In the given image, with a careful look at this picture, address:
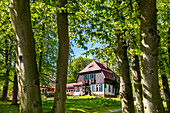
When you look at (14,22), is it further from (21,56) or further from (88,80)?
(88,80)

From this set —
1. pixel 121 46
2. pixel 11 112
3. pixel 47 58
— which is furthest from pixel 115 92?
pixel 121 46

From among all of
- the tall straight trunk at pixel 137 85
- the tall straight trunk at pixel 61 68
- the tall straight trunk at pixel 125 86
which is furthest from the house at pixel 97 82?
the tall straight trunk at pixel 61 68

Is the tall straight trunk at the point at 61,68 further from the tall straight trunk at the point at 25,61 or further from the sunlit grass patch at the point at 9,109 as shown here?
the sunlit grass patch at the point at 9,109

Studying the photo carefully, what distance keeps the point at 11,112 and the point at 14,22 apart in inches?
358

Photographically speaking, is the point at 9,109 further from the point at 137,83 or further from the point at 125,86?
the point at 125,86

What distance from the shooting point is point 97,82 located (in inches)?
1551

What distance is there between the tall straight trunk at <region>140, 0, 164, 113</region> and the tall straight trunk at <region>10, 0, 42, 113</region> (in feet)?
7.58

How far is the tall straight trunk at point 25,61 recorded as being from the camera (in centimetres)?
327

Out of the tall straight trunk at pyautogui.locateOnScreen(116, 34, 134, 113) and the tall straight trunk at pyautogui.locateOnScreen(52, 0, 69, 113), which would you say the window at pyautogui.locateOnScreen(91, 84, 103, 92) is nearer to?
the tall straight trunk at pyautogui.locateOnScreen(116, 34, 134, 113)

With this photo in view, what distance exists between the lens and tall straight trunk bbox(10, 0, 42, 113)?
327 cm

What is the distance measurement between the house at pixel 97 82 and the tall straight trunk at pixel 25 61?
3474 cm

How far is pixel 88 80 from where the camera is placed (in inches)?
1661

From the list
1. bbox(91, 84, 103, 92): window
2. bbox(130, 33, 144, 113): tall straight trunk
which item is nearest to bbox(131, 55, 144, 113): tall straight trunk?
bbox(130, 33, 144, 113): tall straight trunk

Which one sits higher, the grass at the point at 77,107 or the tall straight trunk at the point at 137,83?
the tall straight trunk at the point at 137,83
